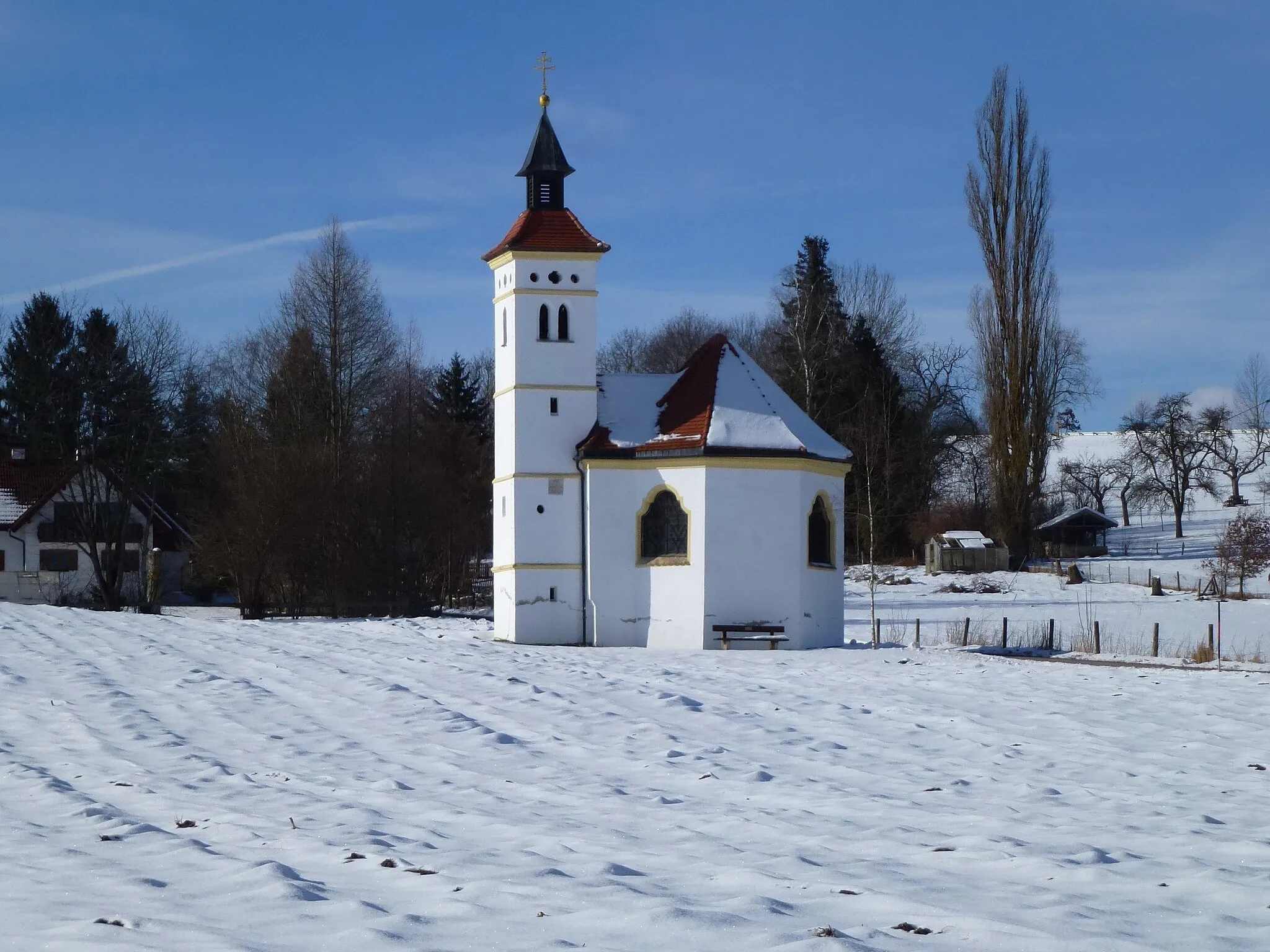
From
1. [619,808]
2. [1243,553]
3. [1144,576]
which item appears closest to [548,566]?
[619,808]

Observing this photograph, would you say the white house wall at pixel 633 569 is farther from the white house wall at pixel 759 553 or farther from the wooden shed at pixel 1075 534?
the wooden shed at pixel 1075 534

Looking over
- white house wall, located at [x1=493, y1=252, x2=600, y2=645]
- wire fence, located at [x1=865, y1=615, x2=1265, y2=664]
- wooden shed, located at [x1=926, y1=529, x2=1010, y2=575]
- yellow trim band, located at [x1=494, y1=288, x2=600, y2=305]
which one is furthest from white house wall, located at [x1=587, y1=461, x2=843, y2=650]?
wooden shed, located at [x1=926, y1=529, x2=1010, y2=575]

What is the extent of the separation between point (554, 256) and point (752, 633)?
28.7ft

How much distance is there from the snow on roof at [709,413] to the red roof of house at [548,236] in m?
2.90

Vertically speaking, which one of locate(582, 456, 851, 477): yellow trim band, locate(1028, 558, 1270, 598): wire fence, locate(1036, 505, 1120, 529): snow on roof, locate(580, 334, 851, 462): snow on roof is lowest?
locate(1028, 558, 1270, 598): wire fence

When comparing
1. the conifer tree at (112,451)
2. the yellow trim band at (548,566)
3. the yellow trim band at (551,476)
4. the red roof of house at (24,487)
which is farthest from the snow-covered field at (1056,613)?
the red roof of house at (24,487)

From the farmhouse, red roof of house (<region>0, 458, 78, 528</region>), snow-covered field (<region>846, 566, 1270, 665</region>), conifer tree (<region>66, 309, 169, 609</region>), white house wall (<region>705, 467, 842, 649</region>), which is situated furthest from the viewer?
red roof of house (<region>0, 458, 78, 528</region>)

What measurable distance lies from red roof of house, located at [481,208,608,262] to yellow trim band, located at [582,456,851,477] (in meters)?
4.45

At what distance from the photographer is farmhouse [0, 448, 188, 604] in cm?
4203

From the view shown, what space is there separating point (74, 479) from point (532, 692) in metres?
30.5

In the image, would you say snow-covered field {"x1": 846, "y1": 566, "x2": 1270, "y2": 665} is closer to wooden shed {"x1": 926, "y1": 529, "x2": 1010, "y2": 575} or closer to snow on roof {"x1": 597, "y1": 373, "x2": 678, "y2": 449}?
wooden shed {"x1": 926, "y1": 529, "x2": 1010, "y2": 575}

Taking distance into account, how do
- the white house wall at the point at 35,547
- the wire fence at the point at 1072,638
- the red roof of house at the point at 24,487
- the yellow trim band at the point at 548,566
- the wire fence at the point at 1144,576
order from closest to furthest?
1. the wire fence at the point at 1072,638
2. the yellow trim band at the point at 548,566
3. the wire fence at the point at 1144,576
4. the white house wall at the point at 35,547
5. the red roof of house at the point at 24,487

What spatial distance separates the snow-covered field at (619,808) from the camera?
21.8ft

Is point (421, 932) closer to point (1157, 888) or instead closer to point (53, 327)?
point (1157, 888)
